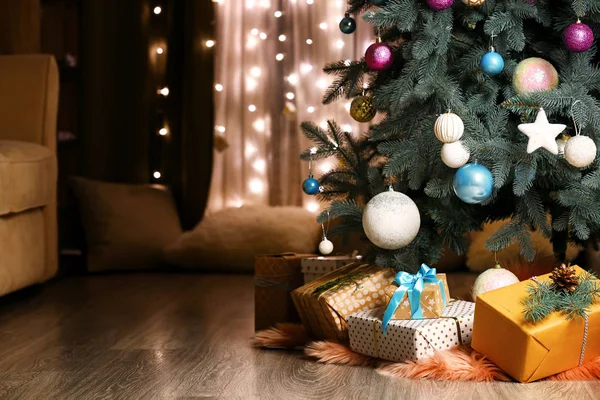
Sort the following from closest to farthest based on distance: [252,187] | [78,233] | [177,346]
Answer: [177,346]
[78,233]
[252,187]

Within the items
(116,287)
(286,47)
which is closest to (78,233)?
(116,287)

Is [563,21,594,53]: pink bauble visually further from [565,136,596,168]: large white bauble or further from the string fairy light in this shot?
the string fairy light

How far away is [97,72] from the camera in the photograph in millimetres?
3926

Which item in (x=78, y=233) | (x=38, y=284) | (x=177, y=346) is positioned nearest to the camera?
(x=177, y=346)

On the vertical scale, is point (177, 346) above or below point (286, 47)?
below

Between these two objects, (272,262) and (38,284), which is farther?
(38,284)

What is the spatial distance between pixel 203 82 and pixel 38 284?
135 centimetres

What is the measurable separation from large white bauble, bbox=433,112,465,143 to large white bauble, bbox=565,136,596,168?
0.23 meters

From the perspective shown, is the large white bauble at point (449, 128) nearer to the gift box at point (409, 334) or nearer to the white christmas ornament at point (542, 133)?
the white christmas ornament at point (542, 133)

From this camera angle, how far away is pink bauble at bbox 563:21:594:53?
1769 millimetres

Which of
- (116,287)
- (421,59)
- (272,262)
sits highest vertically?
(421,59)

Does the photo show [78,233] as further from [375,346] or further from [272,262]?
[375,346]

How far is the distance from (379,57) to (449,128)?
311 millimetres

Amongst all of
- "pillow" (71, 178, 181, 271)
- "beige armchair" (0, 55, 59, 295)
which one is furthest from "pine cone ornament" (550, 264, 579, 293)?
"pillow" (71, 178, 181, 271)
